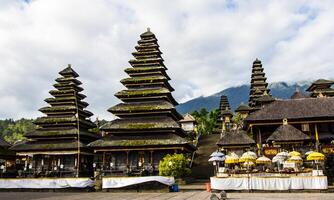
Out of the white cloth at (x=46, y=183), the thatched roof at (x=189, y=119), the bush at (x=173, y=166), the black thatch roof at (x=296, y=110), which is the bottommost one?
the white cloth at (x=46, y=183)

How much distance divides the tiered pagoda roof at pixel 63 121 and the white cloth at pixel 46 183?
875 centimetres

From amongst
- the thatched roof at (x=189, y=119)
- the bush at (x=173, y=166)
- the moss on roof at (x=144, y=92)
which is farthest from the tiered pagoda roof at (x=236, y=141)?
the thatched roof at (x=189, y=119)

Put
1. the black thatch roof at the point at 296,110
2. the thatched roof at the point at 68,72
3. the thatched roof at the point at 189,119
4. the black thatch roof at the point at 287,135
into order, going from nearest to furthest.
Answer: the black thatch roof at the point at 287,135 < the black thatch roof at the point at 296,110 < the thatched roof at the point at 68,72 < the thatched roof at the point at 189,119

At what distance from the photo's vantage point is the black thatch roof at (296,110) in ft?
119

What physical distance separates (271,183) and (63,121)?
2820 centimetres

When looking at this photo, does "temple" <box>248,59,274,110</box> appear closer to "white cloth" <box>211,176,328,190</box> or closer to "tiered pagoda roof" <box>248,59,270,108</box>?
"tiered pagoda roof" <box>248,59,270,108</box>

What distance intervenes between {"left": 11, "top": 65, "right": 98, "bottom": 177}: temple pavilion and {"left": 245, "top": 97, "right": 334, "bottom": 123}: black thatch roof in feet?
70.7

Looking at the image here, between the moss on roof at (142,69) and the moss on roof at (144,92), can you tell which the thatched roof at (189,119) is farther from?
the moss on roof at (144,92)

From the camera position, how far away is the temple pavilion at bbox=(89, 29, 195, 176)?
36906 millimetres

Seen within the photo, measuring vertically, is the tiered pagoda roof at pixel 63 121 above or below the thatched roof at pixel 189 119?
below

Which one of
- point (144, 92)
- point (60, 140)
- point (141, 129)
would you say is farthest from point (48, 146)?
point (144, 92)

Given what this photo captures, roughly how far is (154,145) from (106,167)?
733 centimetres

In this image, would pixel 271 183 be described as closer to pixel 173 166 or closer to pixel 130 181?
pixel 173 166

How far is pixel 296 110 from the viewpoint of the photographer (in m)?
37.7
